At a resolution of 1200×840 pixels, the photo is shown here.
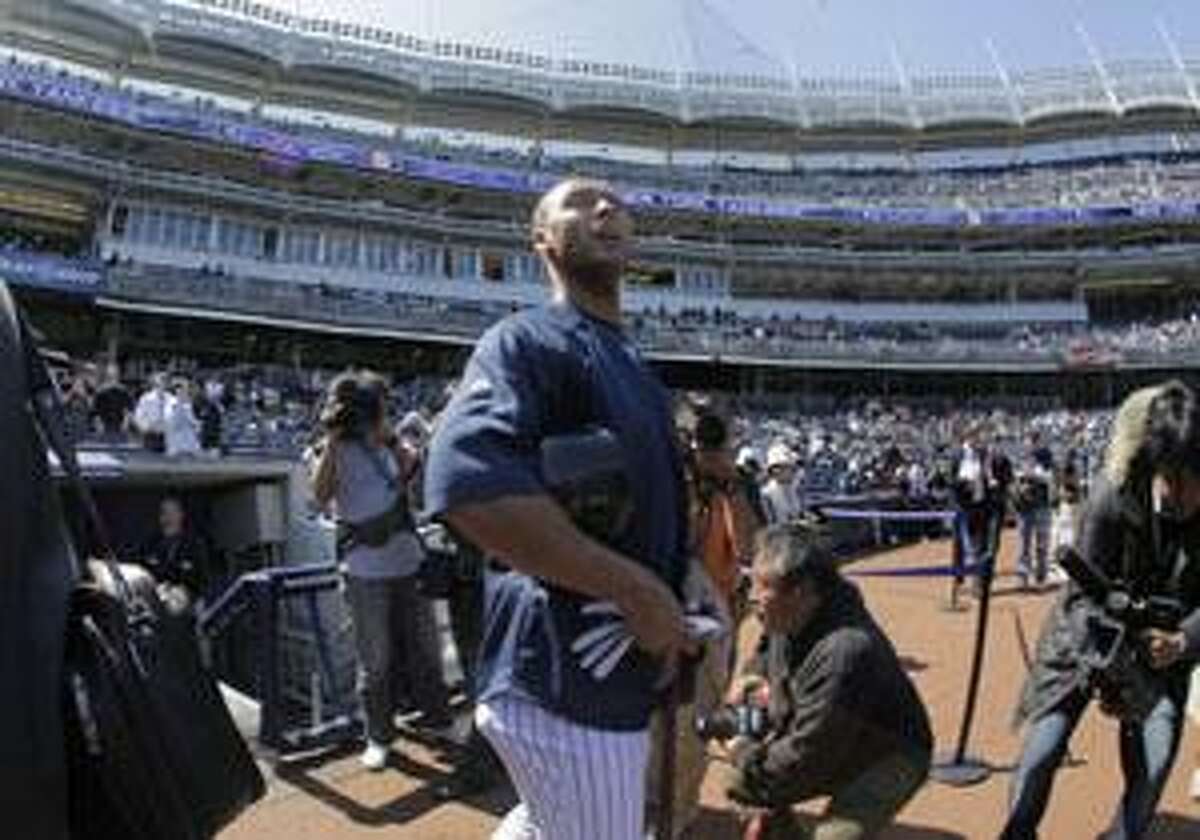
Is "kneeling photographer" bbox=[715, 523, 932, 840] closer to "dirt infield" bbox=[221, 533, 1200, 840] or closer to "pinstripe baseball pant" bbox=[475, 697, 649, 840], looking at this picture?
"dirt infield" bbox=[221, 533, 1200, 840]

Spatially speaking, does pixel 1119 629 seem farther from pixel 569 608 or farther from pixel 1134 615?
pixel 569 608

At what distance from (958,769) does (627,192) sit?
5382 centimetres

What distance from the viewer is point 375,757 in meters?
6.96

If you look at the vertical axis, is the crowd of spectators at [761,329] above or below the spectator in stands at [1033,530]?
above

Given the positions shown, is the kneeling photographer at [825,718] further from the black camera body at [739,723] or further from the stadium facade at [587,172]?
the stadium facade at [587,172]

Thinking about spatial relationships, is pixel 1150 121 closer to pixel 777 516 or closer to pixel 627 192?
pixel 627 192

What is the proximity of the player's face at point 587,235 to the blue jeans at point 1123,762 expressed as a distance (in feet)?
8.46

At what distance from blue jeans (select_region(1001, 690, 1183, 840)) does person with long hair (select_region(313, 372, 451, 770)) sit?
3.10 meters

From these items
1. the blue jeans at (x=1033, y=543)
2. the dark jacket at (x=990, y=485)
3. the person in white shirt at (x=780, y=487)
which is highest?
the person in white shirt at (x=780, y=487)

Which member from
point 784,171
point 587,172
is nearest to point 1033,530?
point 587,172

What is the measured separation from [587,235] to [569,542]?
0.63 metres

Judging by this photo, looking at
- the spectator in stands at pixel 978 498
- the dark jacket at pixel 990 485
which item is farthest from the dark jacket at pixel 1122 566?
the dark jacket at pixel 990 485

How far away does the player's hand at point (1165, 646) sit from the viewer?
468 centimetres

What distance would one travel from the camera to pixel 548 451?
2686 mm
